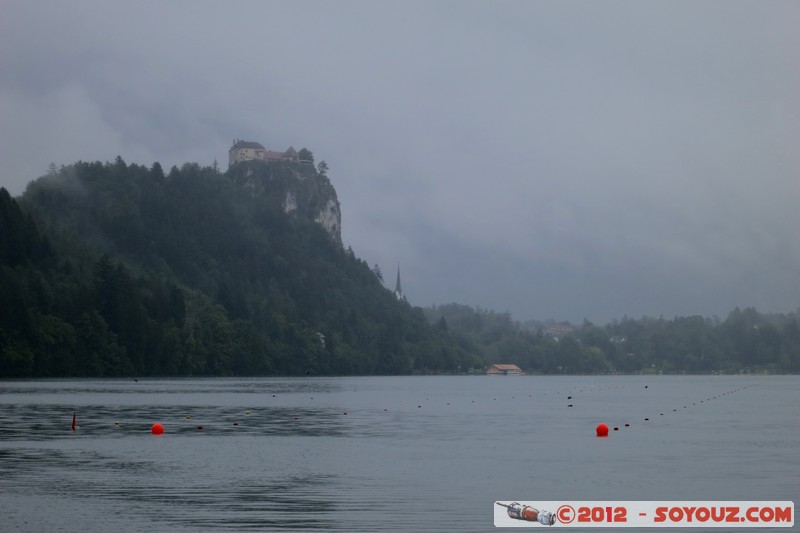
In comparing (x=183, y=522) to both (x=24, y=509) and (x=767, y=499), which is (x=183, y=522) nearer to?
(x=24, y=509)

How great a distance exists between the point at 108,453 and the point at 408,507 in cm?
2052

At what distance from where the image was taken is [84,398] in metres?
108

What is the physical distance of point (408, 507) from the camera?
35.2m

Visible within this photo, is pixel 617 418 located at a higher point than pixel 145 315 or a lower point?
lower

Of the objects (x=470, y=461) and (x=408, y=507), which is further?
(x=470, y=461)

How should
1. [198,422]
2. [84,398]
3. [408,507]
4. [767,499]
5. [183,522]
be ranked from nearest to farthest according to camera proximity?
[183,522] → [408,507] → [767,499] → [198,422] → [84,398]

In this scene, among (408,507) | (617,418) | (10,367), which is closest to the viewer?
(408,507)

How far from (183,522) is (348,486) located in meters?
9.47

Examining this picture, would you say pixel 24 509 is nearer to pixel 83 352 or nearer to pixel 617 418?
pixel 617 418

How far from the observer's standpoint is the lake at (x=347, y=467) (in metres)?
33.6

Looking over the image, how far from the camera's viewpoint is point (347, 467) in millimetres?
46812

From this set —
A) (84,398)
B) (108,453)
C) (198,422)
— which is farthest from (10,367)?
(108,453)

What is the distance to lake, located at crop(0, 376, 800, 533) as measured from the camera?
33.6 metres

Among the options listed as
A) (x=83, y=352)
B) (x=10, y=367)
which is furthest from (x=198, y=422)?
Answer: (x=83, y=352)
